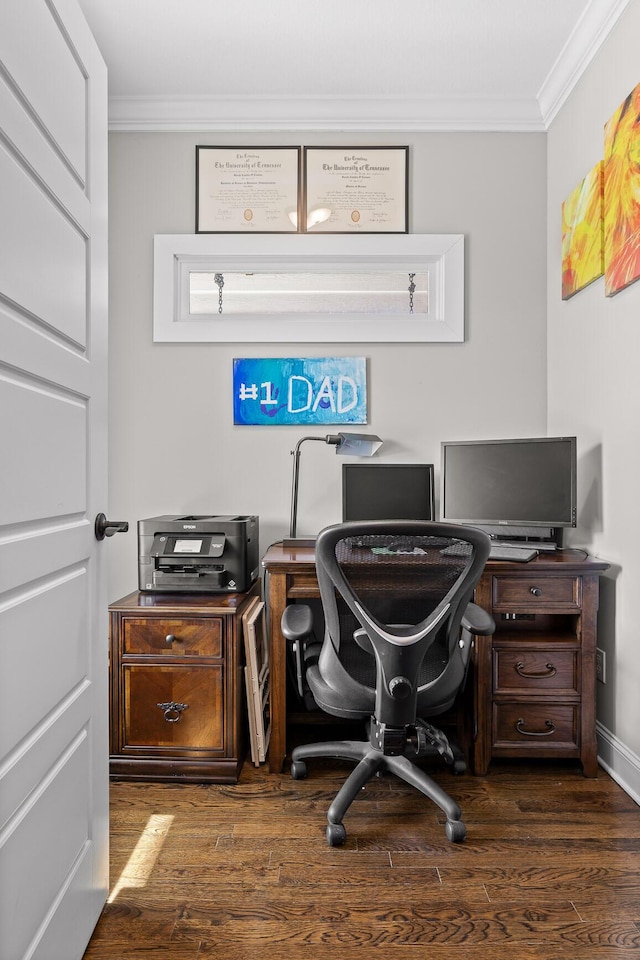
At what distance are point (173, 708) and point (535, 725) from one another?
1320 mm

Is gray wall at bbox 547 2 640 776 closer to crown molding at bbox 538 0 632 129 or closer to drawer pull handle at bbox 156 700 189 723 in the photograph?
crown molding at bbox 538 0 632 129

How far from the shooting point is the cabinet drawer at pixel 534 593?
228 cm

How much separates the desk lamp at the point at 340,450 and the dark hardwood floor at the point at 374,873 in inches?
36.5

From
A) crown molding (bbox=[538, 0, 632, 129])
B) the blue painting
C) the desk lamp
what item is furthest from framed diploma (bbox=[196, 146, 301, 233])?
crown molding (bbox=[538, 0, 632, 129])

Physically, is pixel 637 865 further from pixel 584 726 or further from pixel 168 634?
pixel 168 634

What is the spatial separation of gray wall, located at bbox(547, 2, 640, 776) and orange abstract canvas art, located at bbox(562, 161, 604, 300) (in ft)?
0.18

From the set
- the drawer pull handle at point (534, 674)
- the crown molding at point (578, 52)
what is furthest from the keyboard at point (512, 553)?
the crown molding at point (578, 52)

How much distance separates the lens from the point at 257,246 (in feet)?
9.39

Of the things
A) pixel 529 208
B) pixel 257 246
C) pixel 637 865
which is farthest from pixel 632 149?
pixel 637 865

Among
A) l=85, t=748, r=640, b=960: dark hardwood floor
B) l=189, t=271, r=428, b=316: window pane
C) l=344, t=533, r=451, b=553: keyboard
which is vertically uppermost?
l=189, t=271, r=428, b=316: window pane

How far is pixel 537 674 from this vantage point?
2311 mm

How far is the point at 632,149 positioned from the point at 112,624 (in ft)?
7.95

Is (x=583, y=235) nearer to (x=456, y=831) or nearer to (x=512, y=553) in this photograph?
(x=512, y=553)

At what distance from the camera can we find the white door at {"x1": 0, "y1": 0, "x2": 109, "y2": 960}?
41.8 inches
